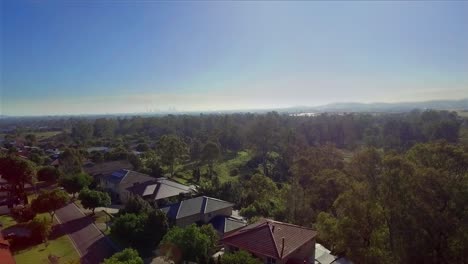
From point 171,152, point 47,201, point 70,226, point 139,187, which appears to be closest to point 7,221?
point 47,201

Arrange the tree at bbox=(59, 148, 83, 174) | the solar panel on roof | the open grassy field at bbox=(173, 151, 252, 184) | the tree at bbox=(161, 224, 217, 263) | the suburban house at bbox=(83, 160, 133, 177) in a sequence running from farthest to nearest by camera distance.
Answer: the open grassy field at bbox=(173, 151, 252, 184) → the tree at bbox=(59, 148, 83, 174) → the suburban house at bbox=(83, 160, 133, 177) → the solar panel on roof → the tree at bbox=(161, 224, 217, 263)

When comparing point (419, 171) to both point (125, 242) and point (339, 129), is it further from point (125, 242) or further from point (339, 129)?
point (339, 129)

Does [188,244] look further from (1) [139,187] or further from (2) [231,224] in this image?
(1) [139,187]

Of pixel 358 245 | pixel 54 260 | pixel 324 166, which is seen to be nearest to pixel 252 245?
pixel 358 245

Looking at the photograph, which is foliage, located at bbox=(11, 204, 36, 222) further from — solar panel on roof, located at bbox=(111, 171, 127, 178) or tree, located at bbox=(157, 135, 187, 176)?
tree, located at bbox=(157, 135, 187, 176)

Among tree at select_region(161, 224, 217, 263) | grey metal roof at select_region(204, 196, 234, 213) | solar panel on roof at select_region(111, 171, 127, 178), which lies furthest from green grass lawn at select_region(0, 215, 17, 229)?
tree at select_region(161, 224, 217, 263)

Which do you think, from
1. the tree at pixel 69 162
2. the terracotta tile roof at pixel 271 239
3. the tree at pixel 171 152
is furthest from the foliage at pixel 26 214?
the tree at pixel 171 152
